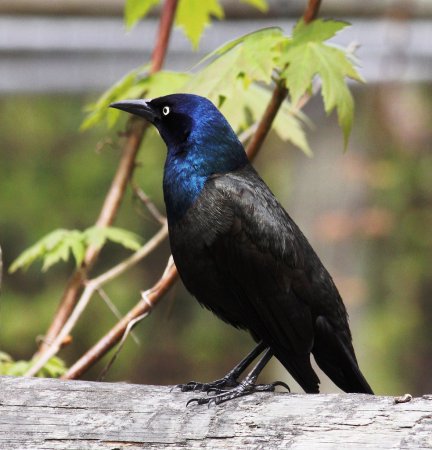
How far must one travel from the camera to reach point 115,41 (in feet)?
16.2

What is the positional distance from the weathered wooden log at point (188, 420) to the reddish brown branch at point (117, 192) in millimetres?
594

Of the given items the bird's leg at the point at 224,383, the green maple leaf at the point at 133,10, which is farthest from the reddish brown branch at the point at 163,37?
the bird's leg at the point at 224,383

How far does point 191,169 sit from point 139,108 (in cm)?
26

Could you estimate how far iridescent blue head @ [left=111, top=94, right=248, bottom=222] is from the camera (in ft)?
8.87

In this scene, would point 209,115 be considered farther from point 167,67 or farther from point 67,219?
point 67,219

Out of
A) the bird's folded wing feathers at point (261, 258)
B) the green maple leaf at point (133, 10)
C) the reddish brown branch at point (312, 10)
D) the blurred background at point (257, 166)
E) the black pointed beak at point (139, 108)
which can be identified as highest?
the reddish brown branch at point (312, 10)

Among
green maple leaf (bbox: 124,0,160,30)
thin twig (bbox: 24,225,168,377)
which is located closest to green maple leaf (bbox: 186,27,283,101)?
green maple leaf (bbox: 124,0,160,30)

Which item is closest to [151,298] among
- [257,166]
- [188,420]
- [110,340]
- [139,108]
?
[110,340]

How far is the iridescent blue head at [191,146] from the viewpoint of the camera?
270 centimetres

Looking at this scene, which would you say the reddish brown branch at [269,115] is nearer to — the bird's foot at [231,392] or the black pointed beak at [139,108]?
the black pointed beak at [139,108]

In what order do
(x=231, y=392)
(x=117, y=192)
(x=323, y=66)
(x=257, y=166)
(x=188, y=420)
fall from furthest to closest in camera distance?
(x=257, y=166) < (x=117, y=192) < (x=323, y=66) < (x=231, y=392) < (x=188, y=420)

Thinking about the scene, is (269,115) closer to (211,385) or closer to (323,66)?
(323,66)

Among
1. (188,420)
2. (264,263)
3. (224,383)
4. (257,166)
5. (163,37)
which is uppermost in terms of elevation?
(163,37)

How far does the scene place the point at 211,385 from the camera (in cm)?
259
